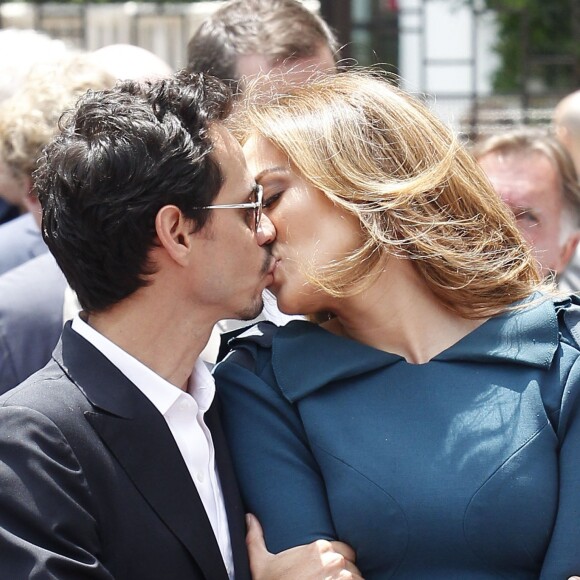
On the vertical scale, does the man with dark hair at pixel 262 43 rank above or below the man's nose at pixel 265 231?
above

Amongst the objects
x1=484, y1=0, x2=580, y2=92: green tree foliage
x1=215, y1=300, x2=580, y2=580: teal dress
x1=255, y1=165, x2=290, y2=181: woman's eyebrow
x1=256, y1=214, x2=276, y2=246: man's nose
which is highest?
x1=255, y1=165, x2=290, y2=181: woman's eyebrow

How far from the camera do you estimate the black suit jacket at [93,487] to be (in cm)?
181

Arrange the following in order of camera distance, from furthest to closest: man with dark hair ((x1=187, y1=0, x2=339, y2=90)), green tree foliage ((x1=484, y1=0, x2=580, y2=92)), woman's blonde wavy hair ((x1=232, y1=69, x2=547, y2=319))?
green tree foliage ((x1=484, y1=0, x2=580, y2=92)) → man with dark hair ((x1=187, y1=0, x2=339, y2=90)) → woman's blonde wavy hair ((x1=232, y1=69, x2=547, y2=319))

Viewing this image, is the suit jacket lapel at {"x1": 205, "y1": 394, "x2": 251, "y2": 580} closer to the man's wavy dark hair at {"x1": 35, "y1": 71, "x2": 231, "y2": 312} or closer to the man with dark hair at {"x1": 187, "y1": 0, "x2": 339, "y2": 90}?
the man's wavy dark hair at {"x1": 35, "y1": 71, "x2": 231, "y2": 312}

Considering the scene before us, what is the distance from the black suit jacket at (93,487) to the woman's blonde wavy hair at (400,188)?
46 centimetres

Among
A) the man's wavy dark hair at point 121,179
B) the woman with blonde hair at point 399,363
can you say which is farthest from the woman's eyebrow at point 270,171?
the man's wavy dark hair at point 121,179

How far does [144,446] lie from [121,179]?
1.52 ft

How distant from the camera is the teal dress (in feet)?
6.70

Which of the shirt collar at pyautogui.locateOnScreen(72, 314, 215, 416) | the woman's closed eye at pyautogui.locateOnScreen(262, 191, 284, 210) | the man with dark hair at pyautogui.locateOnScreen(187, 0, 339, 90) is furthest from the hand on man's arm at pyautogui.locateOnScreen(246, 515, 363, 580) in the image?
the man with dark hair at pyautogui.locateOnScreen(187, 0, 339, 90)

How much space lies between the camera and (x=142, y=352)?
6.72 feet

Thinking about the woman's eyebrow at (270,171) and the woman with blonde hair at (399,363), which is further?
the woman's eyebrow at (270,171)

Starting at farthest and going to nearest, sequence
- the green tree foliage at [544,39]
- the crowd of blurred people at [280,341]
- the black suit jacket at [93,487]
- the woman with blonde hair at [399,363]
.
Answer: the green tree foliage at [544,39] → the woman with blonde hair at [399,363] → the crowd of blurred people at [280,341] → the black suit jacket at [93,487]

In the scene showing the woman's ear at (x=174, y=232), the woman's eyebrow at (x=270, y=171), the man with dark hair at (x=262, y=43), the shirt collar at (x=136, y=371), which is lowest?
the shirt collar at (x=136, y=371)

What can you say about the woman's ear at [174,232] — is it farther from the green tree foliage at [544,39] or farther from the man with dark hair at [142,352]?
the green tree foliage at [544,39]
